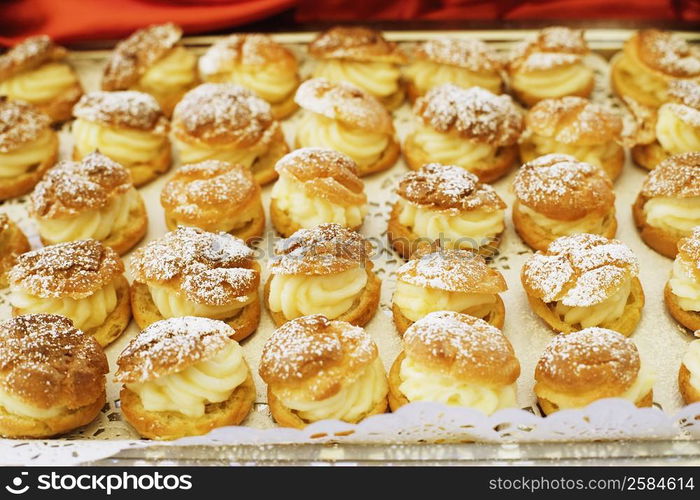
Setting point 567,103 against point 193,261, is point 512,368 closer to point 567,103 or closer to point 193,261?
point 193,261

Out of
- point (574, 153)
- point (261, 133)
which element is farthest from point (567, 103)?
point (261, 133)

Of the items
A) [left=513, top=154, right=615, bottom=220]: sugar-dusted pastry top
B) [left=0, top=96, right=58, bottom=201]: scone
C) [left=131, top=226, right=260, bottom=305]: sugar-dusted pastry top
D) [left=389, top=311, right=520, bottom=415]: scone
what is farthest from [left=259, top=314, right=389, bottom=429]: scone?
[left=0, top=96, right=58, bottom=201]: scone

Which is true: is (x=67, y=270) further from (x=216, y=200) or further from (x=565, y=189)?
(x=565, y=189)

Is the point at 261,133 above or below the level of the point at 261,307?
above

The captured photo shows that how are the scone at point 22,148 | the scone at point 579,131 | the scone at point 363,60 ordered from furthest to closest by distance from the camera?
1. the scone at point 363,60
2. the scone at point 22,148
3. the scone at point 579,131

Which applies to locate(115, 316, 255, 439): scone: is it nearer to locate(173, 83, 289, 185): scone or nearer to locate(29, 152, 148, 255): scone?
locate(29, 152, 148, 255): scone

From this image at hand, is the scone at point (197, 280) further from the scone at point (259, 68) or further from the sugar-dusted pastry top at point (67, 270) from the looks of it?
the scone at point (259, 68)

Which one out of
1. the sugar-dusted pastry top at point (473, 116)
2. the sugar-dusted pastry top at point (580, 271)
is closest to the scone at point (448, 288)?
the sugar-dusted pastry top at point (580, 271)
